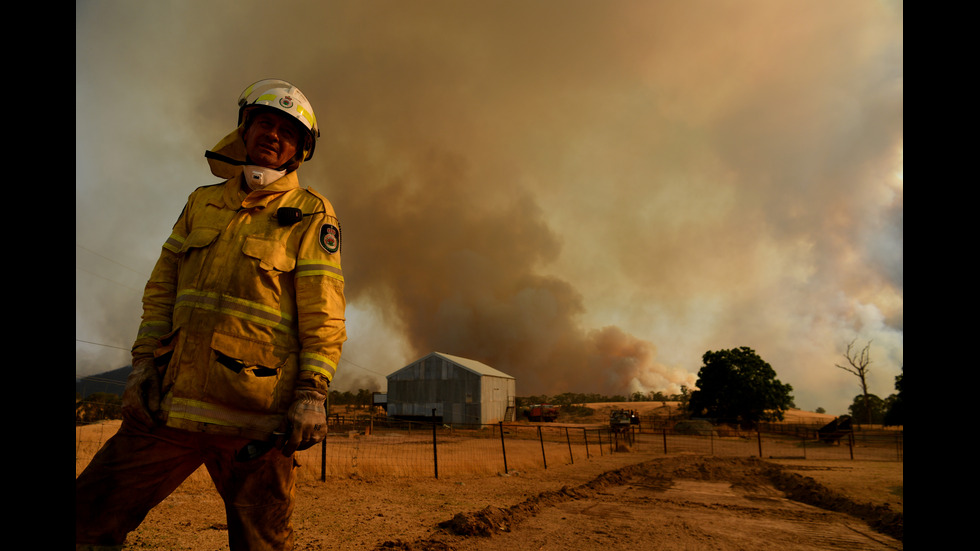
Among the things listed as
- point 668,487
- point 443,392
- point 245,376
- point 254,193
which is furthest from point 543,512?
point 443,392

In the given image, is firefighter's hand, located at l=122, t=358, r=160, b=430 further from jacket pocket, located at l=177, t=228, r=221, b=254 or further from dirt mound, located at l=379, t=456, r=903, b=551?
dirt mound, located at l=379, t=456, r=903, b=551

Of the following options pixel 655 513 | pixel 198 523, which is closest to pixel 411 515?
pixel 198 523

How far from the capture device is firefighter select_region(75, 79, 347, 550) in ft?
7.33

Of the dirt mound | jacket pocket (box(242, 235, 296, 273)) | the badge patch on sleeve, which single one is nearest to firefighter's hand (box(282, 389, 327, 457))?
jacket pocket (box(242, 235, 296, 273))

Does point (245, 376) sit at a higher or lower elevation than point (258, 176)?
lower

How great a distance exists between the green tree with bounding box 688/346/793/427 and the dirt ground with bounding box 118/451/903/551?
119 feet

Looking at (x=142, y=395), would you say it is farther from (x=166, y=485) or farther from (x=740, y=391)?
(x=740, y=391)

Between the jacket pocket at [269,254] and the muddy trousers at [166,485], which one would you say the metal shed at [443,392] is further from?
the jacket pocket at [269,254]

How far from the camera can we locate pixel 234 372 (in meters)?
2.23

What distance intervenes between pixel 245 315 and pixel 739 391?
50.8 m

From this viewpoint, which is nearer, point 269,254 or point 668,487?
point 269,254

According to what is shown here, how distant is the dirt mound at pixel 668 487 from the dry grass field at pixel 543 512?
3 cm

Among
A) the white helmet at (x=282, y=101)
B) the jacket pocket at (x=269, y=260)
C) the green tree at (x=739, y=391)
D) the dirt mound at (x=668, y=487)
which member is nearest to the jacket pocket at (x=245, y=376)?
the jacket pocket at (x=269, y=260)
